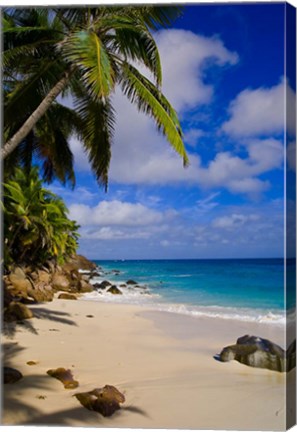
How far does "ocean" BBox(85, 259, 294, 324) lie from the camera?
3.91m

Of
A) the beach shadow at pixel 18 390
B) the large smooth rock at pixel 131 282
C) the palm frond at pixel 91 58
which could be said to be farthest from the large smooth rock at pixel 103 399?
the palm frond at pixel 91 58

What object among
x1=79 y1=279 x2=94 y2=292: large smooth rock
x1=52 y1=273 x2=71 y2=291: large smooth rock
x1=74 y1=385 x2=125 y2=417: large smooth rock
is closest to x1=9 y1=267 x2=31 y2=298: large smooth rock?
x1=52 y1=273 x2=71 y2=291: large smooth rock

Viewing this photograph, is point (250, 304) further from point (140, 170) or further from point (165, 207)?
point (140, 170)

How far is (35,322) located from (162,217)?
1474 millimetres

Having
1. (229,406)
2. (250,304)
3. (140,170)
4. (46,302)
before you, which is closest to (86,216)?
(140,170)

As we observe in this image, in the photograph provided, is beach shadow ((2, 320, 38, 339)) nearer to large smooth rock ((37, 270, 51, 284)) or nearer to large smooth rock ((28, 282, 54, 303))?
large smooth rock ((28, 282, 54, 303))

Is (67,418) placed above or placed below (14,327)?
below

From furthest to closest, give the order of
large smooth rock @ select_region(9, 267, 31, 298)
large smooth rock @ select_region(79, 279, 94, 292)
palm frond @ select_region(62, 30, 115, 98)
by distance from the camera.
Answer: large smooth rock @ select_region(9, 267, 31, 298)
large smooth rock @ select_region(79, 279, 94, 292)
palm frond @ select_region(62, 30, 115, 98)

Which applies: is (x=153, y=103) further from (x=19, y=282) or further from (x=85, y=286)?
(x=19, y=282)

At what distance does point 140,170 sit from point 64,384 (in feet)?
6.18

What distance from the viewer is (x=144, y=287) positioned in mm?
4137

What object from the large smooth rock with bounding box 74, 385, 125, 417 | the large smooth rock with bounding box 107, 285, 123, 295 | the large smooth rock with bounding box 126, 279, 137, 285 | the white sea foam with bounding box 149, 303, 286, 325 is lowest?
the large smooth rock with bounding box 74, 385, 125, 417

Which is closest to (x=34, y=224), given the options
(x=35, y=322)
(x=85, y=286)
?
(x=85, y=286)

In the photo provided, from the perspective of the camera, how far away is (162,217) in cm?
397
